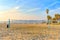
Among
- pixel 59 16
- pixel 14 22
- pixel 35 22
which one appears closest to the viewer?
pixel 14 22

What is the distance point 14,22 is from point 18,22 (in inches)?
46.9

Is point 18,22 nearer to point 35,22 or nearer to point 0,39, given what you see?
point 35,22

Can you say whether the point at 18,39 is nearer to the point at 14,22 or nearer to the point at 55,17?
the point at 14,22

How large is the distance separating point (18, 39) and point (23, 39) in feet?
1.28

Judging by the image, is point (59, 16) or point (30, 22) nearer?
point (30, 22)

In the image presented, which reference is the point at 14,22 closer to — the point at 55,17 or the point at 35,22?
the point at 35,22

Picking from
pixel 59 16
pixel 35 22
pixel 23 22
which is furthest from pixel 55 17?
pixel 23 22

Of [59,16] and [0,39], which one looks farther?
[59,16]

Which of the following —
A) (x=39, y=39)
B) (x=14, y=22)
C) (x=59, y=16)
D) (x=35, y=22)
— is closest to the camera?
(x=39, y=39)

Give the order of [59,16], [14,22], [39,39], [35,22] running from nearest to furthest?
1. [39,39]
2. [14,22]
3. [35,22]
4. [59,16]

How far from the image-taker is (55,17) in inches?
1786

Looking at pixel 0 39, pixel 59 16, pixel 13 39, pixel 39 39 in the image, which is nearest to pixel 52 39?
pixel 39 39

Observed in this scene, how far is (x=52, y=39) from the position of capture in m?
10.8

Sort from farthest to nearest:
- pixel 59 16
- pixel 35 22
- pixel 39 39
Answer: pixel 59 16 < pixel 35 22 < pixel 39 39
